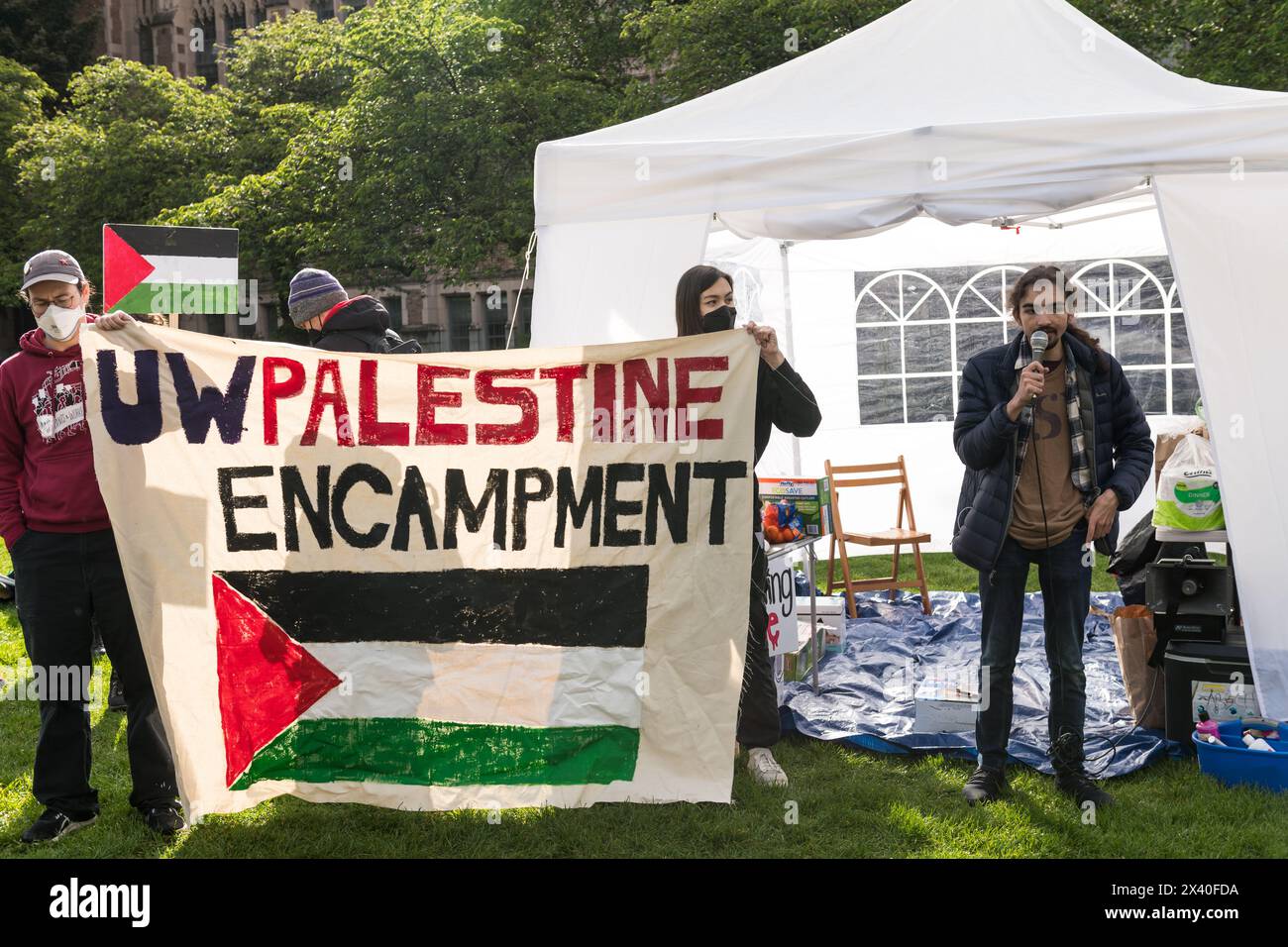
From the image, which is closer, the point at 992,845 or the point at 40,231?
the point at 992,845

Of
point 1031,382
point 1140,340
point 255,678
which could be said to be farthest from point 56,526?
point 1140,340

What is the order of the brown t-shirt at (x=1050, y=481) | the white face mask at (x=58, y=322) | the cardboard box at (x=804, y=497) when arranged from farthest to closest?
the cardboard box at (x=804, y=497) → the brown t-shirt at (x=1050, y=481) → the white face mask at (x=58, y=322)

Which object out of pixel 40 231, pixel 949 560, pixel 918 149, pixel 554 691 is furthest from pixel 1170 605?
pixel 40 231

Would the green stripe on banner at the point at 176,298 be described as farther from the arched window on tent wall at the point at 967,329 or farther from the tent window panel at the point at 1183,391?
the tent window panel at the point at 1183,391

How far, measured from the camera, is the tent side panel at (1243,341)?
16.3ft

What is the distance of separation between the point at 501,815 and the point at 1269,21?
48.3 feet

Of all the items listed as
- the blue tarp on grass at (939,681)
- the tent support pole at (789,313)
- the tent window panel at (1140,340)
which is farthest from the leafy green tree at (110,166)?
the blue tarp on grass at (939,681)

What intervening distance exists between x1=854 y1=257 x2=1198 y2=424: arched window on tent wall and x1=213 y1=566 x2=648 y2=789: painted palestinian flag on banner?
5.53m

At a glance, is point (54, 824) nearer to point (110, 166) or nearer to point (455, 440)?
point (455, 440)

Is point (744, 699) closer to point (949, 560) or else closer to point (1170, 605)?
point (1170, 605)

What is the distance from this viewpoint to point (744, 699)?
16.1ft


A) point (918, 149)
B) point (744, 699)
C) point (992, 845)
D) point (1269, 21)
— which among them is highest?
point (1269, 21)

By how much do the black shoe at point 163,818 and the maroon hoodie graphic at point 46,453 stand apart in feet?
3.52

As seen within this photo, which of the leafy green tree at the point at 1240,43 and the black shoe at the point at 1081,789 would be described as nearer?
the black shoe at the point at 1081,789
